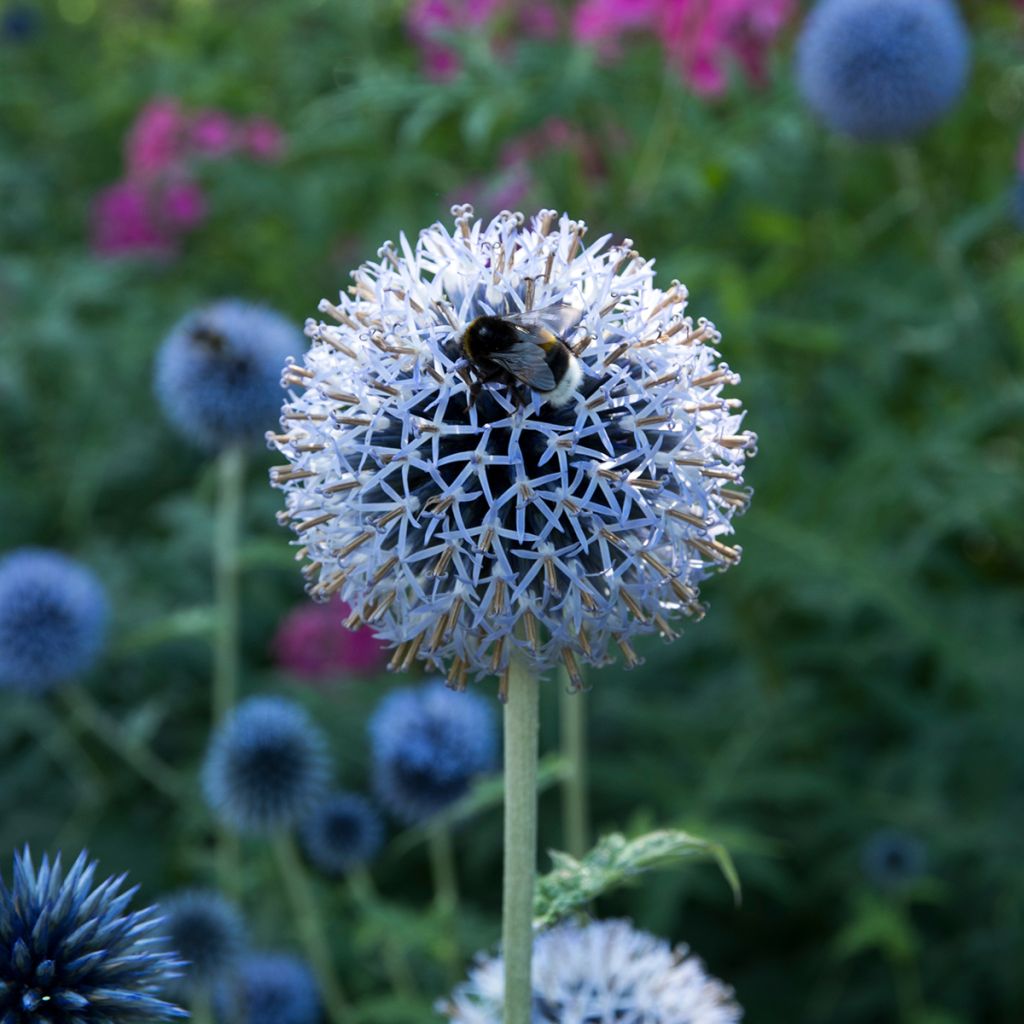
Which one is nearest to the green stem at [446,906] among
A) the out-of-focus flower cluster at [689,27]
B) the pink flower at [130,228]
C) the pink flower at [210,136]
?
the out-of-focus flower cluster at [689,27]

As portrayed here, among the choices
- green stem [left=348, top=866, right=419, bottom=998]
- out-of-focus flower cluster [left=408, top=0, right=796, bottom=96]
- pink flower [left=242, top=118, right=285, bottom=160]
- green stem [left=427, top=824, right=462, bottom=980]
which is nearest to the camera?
green stem [left=427, top=824, right=462, bottom=980]

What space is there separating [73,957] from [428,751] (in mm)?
1487

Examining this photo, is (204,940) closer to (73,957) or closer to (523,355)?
(73,957)

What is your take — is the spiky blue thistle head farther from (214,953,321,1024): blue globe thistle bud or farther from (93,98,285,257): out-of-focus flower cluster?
(93,98,285,257): out-of-focus flower cluster

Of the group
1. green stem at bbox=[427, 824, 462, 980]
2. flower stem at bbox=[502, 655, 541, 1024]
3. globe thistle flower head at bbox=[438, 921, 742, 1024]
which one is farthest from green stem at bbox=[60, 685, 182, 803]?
flower stem at bbox=[502, 655, 541, 1024]

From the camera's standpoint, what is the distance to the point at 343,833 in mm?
2975

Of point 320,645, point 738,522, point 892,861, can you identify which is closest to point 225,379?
point 320,645

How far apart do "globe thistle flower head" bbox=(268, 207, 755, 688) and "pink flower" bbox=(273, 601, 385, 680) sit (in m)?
2.33

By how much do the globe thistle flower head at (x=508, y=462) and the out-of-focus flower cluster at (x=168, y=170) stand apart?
3.55 m

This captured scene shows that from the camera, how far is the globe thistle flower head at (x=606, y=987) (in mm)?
1819

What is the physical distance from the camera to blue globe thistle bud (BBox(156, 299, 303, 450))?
11.4 ft

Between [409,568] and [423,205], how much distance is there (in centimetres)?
354

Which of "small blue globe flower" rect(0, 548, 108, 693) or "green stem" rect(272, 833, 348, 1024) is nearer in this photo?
"green stem" rect(272, 833, 348, 1024)

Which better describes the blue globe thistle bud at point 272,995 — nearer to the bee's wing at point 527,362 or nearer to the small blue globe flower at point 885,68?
the bee's wing at point 527,362
